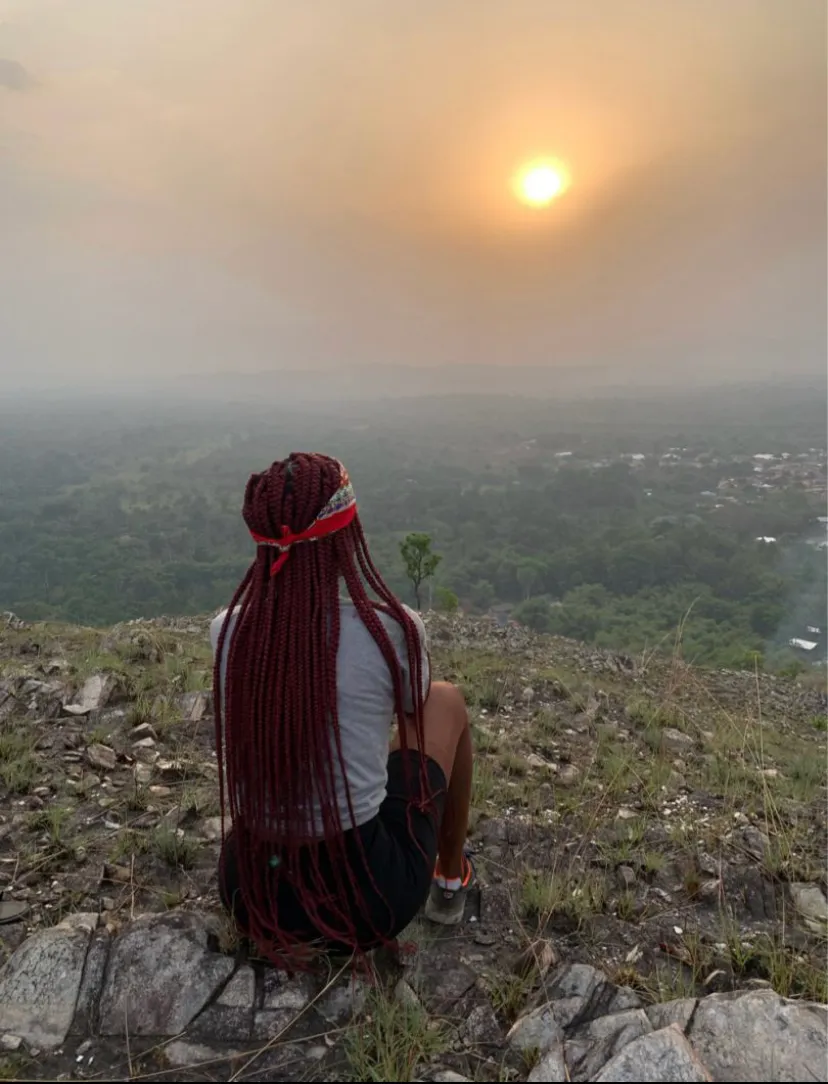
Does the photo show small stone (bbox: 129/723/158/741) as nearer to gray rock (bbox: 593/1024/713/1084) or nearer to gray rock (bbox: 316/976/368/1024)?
gray rock (bbox: 316/976/368/1024)

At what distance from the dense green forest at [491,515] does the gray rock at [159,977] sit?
4.41 metres

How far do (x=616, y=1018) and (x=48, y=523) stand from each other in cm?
3138

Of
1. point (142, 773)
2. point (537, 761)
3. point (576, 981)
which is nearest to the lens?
point (576, 981)

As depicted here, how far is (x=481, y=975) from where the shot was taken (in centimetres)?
194

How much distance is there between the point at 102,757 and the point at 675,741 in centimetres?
353

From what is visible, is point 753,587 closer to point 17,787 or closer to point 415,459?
point 17,787

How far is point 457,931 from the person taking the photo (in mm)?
2158

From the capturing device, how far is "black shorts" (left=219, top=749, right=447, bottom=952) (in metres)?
1.70

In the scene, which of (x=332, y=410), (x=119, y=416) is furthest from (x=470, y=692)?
(x=332, y=410)

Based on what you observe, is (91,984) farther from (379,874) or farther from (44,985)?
(379,874)

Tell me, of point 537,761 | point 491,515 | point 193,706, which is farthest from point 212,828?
point 491,515

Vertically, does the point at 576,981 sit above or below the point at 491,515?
above

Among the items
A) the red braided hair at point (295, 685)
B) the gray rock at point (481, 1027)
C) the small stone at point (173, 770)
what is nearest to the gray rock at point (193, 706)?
the small stone at point (173, 770)

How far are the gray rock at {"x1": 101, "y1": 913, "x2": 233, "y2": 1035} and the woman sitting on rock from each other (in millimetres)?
162
